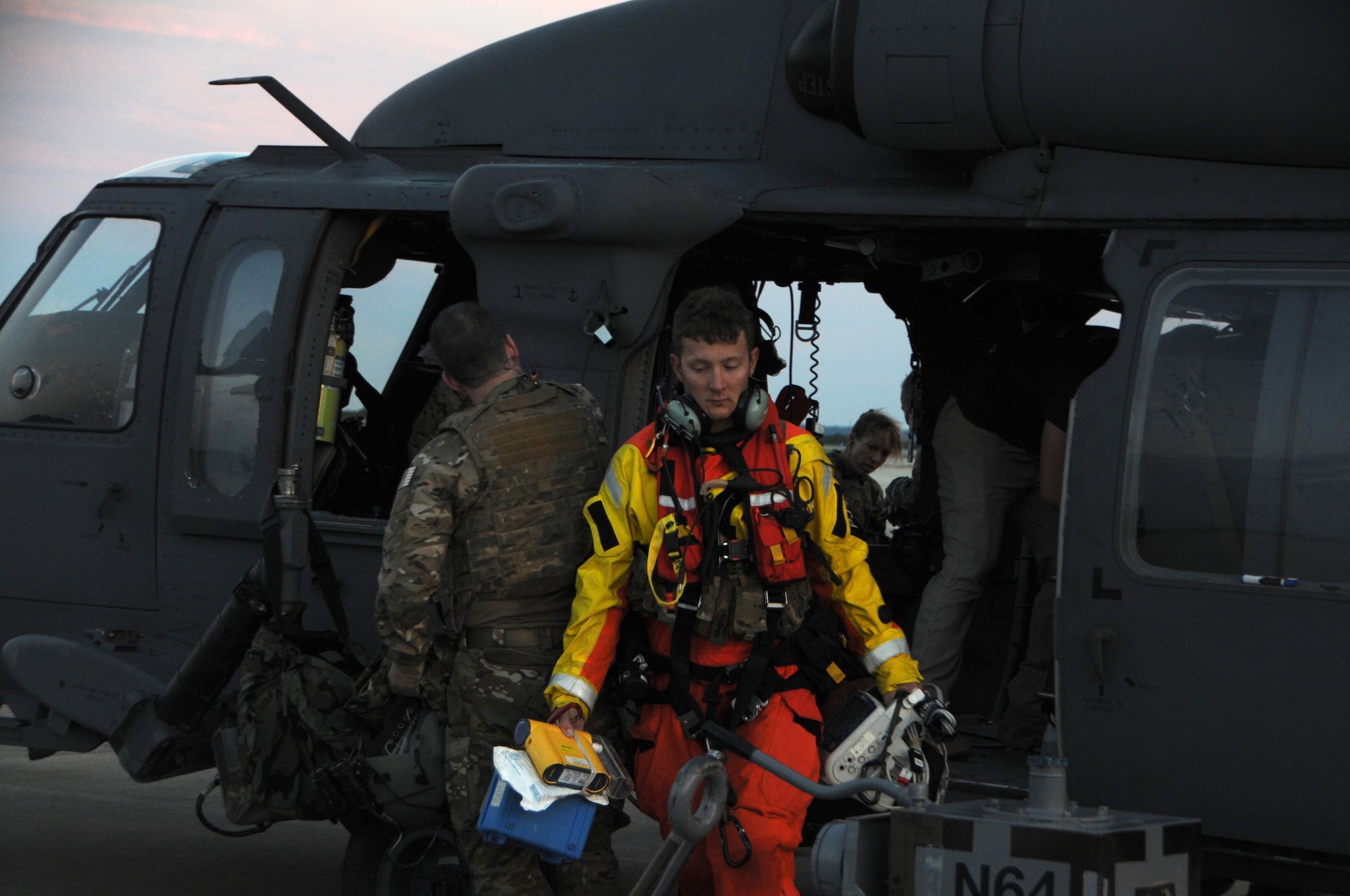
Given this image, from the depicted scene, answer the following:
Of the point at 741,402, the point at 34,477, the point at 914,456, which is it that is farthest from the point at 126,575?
the point at 914,456

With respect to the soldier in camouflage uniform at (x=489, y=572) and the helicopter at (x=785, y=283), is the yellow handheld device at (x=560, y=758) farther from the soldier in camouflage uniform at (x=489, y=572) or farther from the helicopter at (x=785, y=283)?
the helicopter at (x=785, y=283)

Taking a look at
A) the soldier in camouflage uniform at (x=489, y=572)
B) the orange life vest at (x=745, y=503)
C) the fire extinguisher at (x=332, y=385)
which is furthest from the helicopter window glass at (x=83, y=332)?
the orange life vest at (x=745, y=503)

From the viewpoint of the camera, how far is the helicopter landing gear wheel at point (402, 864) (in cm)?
448

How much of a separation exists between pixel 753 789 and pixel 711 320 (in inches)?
45.1

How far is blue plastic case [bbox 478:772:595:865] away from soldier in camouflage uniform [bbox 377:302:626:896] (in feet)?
1.14

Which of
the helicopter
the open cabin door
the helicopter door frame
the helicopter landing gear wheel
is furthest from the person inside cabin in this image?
the helicopter door frame

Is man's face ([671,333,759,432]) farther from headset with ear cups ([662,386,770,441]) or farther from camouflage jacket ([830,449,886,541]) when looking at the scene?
camouflage jacket ([830,449,886,541])

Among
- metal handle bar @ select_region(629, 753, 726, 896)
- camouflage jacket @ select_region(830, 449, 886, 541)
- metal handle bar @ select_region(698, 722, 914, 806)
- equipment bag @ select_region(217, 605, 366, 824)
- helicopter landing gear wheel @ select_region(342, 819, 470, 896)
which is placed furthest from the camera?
camouflage jacket @ select_region(830, 449, 886, 541)

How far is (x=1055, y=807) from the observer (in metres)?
2.87

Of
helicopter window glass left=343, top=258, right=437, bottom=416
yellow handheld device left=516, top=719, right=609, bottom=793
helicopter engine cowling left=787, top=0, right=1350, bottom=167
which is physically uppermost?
helicopter engine cowling left=787, top=0, right=1350, bottom=167

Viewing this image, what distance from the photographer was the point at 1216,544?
392 centimetres

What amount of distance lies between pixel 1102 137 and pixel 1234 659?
1475mm

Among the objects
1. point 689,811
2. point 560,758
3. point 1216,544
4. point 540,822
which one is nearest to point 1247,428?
point 1216,544

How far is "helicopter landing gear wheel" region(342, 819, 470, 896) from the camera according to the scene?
4.48m
